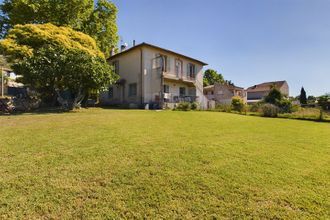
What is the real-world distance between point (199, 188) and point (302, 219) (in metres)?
1.38

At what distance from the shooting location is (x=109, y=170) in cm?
384

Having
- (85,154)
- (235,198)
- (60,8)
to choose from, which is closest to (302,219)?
(235,198)

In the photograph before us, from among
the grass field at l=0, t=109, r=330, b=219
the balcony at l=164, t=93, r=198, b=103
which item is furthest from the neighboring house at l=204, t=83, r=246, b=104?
the grass field at l=0, t=109, r=330, b=219

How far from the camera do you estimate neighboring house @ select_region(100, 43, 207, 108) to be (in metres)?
21.0

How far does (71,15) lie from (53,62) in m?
9.97

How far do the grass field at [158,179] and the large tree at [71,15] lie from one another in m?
17.5

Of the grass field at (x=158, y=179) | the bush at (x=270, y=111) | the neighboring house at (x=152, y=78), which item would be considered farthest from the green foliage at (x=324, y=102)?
the grass field at (x=158, y=179)

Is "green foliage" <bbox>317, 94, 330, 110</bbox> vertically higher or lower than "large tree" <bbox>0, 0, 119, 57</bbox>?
lower

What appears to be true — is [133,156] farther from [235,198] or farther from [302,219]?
[302,219]

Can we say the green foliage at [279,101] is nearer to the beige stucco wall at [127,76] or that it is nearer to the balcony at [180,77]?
the balcony at [180,77]

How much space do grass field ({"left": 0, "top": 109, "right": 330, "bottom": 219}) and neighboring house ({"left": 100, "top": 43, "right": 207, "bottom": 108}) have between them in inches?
594

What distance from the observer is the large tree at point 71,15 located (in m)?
18.5

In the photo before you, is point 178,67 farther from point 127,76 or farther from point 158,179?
point 158,179

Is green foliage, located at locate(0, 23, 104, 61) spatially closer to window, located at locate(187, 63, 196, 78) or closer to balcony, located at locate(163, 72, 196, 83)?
balcony, located at locate(163, 72, 196, 83)
